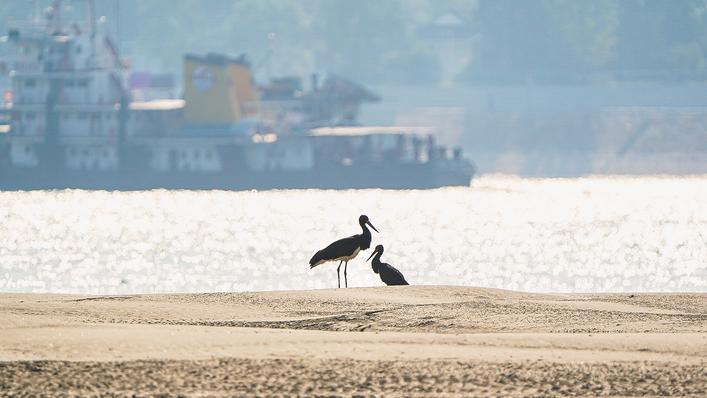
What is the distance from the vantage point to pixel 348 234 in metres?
46.0

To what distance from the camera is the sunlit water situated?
3412 centimetres

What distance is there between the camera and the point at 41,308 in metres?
13.2

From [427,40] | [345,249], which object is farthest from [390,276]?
[427,40]

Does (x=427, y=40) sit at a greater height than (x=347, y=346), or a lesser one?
greater

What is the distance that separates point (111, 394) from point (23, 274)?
2651cm

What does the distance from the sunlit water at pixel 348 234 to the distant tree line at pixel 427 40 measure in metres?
36.0

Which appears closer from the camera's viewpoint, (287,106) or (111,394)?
(111,394)

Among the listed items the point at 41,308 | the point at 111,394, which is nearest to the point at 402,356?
the point at 111,394

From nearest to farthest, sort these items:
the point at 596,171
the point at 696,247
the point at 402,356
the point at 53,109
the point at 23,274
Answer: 1. the point at 402,356
2. the point at 23,274
3. the point at 696,247
4. the point at 53,109
5. the point at 596,171

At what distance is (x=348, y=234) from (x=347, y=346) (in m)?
35.0

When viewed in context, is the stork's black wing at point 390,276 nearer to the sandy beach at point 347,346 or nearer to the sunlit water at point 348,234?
the sandy beach at point 347,346

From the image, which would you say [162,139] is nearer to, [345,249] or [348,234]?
[348,234]

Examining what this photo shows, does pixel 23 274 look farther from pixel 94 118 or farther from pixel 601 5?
pixel 601 5

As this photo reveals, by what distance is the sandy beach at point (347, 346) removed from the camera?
952 cm
